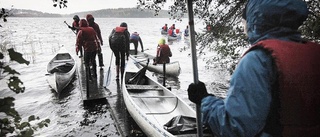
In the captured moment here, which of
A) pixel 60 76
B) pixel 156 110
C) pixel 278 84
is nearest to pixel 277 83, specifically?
pixel 278 84

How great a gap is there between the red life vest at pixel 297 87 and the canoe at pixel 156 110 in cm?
316

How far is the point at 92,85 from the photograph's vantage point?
9.88 metres

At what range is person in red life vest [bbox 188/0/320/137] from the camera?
53.7 inches

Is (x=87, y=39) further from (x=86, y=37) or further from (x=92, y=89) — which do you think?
(x=92, y=89)

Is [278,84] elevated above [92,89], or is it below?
above

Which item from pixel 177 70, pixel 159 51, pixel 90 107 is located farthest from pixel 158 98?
pixel 177 70

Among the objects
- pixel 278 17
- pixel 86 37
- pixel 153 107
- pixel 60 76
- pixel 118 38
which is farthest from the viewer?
pixel 60 76

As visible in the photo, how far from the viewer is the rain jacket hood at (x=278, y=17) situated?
1467 millimetres

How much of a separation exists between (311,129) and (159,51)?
1081 centimetres

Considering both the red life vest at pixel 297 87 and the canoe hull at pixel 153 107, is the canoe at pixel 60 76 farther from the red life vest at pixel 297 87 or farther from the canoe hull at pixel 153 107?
the red life vest at pixel 297 87

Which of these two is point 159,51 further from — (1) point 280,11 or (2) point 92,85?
(1) point 280,11

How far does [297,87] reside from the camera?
1.35 metres

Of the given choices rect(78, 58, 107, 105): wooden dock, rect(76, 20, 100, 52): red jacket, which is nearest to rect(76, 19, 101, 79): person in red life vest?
rect(76, 20, 100, 52): red jacket

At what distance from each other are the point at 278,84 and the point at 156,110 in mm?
5945
